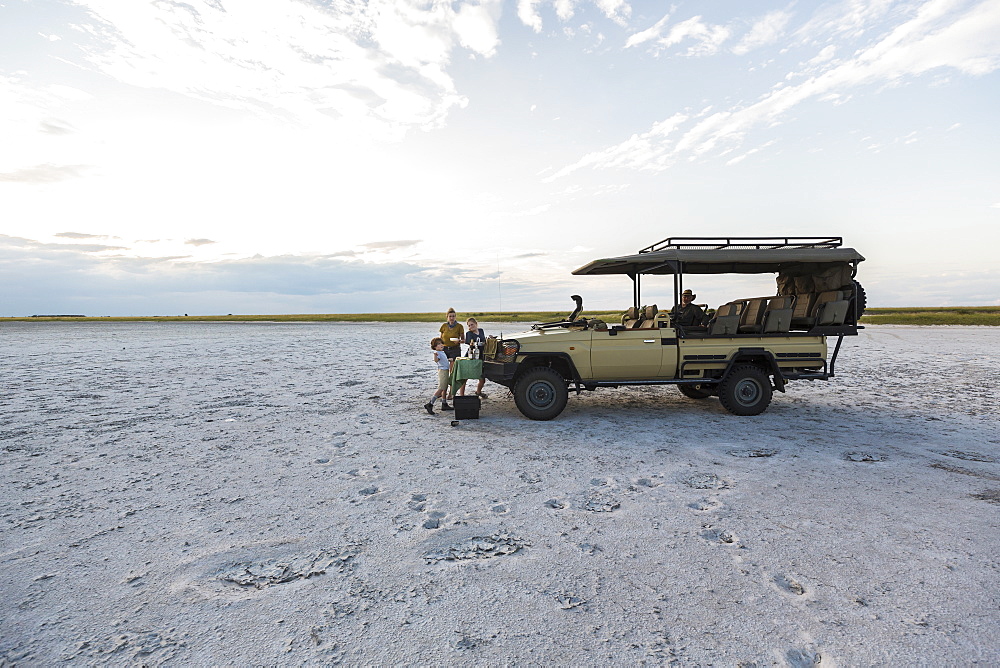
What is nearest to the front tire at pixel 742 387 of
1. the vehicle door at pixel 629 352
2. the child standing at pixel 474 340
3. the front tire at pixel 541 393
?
the vehicle door at pixel 629 352

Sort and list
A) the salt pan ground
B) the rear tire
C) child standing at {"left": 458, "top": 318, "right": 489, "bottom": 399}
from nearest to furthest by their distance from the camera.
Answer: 1. the salt pan ground
2. child standing at {"left": 458, "top": 318, "right": 489, "bottom": 399}
3. the rear tire

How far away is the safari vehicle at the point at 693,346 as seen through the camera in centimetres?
837

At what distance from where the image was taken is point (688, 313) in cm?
927

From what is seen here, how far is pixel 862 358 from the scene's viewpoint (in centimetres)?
1806

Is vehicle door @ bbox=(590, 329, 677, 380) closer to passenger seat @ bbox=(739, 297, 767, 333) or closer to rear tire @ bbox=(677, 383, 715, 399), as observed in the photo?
passenger seat @ bbox=(739, 297, 767, 333)

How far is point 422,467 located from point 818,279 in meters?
8.08

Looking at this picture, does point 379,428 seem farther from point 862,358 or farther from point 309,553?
point 862,358

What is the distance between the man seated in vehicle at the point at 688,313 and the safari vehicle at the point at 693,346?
121mm

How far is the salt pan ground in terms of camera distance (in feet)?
9.41

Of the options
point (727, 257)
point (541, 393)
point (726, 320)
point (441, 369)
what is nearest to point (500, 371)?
point (541, 393)

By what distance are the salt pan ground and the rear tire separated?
5.46ft

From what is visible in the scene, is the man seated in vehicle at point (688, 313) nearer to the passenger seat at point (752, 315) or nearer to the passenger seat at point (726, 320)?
the passenger seat at point (726, 320)

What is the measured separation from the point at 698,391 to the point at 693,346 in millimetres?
2232

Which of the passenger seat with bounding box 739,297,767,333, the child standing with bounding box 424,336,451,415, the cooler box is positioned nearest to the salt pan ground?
the cooler box
